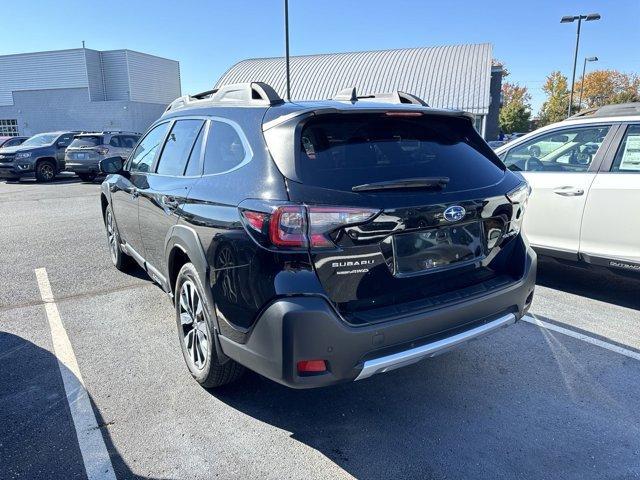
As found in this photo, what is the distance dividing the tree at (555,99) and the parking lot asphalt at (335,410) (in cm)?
5719

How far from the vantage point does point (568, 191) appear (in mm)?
4840

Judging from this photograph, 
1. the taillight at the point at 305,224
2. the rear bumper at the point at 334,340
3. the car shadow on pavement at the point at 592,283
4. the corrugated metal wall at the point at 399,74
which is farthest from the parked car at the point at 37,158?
the corrugated metal wall at the point at 399,74

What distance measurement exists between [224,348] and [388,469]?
1.09 meters

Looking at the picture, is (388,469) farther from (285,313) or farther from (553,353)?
(553,353)

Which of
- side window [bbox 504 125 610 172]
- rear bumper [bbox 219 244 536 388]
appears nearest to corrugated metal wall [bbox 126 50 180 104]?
side window [bbox 504 125 610 172]

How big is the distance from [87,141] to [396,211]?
16.8 metres

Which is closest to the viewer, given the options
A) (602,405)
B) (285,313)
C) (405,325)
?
(285,313)

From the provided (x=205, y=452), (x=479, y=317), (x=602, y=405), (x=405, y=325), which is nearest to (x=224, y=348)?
(x=205, y=452)

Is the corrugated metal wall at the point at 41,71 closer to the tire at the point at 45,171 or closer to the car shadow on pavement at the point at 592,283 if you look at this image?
the tire at the point at 45,171

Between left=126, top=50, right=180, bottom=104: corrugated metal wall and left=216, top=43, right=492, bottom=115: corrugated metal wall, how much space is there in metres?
7.68

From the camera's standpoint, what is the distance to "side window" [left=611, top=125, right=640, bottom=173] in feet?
14.9

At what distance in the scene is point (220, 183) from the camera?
2850mm

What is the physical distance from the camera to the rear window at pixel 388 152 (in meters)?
2.52

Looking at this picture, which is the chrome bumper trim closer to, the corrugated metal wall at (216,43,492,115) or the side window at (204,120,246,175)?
the side window at (204,120,246,175)
